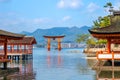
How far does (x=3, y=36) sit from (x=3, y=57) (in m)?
3.16

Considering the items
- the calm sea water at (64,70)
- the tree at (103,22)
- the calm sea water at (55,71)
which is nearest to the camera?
the calm sea water at (55,71)

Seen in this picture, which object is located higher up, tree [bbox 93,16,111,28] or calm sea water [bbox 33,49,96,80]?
tree [bbox 93,16,111,28]

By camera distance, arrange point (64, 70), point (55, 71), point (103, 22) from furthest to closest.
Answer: point (103, 22) < point (64, 70) < point (55, 71)

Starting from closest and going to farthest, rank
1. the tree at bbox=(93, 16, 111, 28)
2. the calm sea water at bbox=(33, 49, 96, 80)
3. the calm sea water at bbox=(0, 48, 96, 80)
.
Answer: the calm sea water at bbox=(0, 48, 96, 80) < the calm sea water at bbox=(33, 49, 96, 80) < the tree at bbox=(93, 16, 111, 28)

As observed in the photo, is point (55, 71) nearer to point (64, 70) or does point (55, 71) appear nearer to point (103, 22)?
point (64, 70)

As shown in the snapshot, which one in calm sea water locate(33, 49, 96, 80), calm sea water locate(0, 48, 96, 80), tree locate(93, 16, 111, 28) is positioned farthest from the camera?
tree locate(93, 16, 111, 28)

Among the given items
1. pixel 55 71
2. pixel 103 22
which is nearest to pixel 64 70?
pixel 55 71

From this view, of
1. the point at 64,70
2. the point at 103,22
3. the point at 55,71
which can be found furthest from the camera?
the point at 103,22

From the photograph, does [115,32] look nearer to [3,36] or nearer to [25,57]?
[3,36]

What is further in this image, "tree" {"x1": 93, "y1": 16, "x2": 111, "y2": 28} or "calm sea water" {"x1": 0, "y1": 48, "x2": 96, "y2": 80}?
"tree" {"x1": 93, "y1": 16, "x2": 111, "y2": 28}

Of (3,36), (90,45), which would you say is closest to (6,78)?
(3,36)

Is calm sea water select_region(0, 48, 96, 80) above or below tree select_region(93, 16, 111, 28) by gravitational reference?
below

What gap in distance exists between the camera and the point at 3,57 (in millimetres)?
37625

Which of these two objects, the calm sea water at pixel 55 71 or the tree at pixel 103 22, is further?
the tree at pixel 103 22
